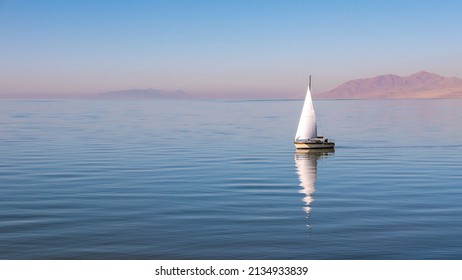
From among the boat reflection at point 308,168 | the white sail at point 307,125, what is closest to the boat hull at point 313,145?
the boat reflection at point 308,168

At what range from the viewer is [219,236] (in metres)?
35.1

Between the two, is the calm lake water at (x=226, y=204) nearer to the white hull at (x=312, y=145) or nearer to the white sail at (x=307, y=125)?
the white hull at (x=312, y=145)

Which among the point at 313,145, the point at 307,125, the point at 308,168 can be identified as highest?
the point at 307,125

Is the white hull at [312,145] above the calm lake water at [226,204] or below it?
above

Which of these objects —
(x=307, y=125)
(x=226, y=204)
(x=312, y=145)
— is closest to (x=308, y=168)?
(x=312, y=145)

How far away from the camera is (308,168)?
72562 mm

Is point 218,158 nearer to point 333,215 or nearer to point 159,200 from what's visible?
point 159,200

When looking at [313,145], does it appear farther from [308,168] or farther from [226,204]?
[226,204]

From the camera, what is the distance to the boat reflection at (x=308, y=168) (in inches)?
1941

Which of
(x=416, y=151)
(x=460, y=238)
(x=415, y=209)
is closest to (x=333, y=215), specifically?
(x=415, y=209)

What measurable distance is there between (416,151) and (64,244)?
70106 mm

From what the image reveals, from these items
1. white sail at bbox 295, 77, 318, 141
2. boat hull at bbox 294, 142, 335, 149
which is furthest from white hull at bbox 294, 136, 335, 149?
white sail at bbox 295, 77, 318, 141

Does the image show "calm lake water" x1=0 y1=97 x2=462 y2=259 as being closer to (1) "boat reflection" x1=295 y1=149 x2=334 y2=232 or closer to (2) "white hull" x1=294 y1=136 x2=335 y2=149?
(1) "boat reflection" x1=295 y1=149 x2=334 y2=232

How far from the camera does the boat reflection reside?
4931cm
